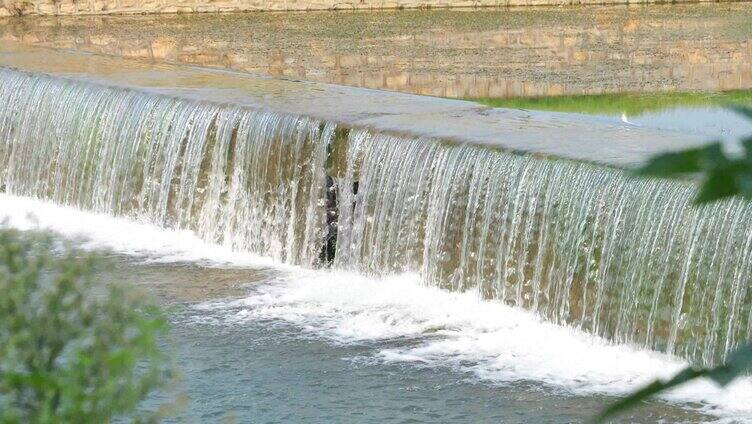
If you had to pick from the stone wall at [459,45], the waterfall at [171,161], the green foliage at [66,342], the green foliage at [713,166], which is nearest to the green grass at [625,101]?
the stone wall at [459,45]

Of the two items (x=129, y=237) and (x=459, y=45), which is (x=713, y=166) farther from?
(x=459, y=45)

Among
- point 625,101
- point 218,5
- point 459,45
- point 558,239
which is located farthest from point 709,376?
point 218,5

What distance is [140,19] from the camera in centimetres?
1953

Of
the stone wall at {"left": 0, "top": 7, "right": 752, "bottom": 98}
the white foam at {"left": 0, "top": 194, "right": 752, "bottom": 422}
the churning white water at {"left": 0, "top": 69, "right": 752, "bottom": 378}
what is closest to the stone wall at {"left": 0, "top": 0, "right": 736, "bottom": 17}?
the stone wall at {"left": 0, "top": 7, "right": 752, "bottom": 98}

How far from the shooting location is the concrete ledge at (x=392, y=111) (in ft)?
24.0

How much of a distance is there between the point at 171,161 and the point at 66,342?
6904mm

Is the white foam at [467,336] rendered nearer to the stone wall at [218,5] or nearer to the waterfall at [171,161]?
the waterfall at [171,161]

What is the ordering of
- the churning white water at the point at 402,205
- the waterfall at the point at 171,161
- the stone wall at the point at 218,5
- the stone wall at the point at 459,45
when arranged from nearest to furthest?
the churning white water at the point at 402,205 < the waterfall at the point at 171,161 < the stone wall at the point at 459,45 < the stone wall at the point at 218,5

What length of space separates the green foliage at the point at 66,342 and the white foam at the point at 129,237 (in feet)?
17.6

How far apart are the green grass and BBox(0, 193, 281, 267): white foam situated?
3.24m

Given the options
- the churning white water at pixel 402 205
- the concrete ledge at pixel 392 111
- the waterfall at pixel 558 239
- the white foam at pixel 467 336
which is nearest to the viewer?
the white foam at pixel 467 336

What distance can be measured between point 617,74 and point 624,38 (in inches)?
121

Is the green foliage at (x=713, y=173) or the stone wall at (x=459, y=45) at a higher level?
the stone wall at (x=459, y=45)

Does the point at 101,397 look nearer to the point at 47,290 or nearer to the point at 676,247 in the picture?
the point at 47,290
